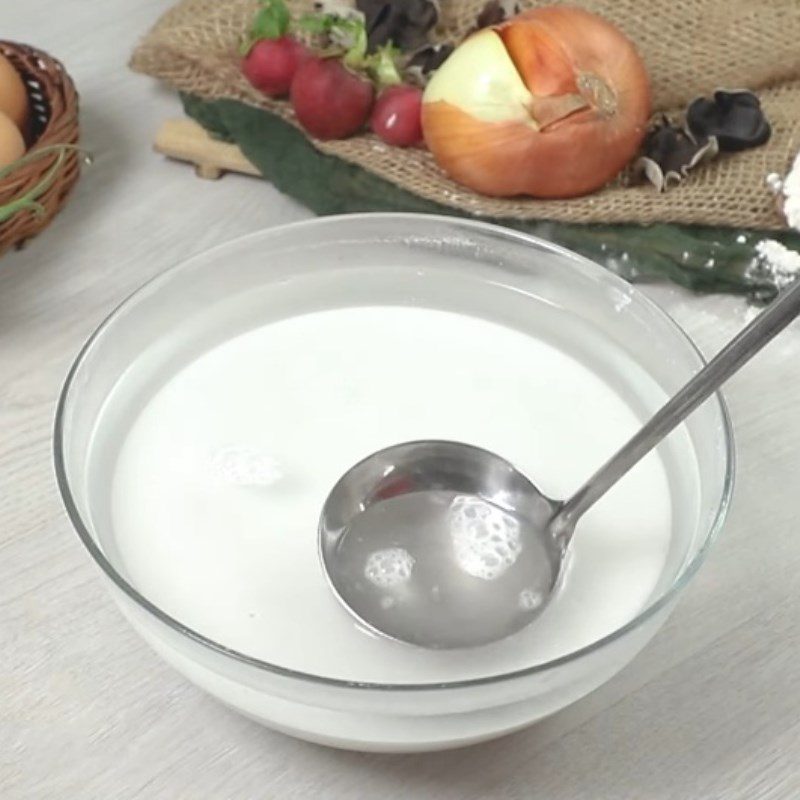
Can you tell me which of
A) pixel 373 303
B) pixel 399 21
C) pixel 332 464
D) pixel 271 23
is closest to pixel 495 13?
pixel 399 21

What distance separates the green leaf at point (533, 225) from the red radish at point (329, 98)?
21mm

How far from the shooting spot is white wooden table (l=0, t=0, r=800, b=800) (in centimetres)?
58

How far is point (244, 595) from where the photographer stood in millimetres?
590

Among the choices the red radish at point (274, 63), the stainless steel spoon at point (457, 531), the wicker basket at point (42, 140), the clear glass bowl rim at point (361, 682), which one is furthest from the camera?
the red radish at point (274, 63)

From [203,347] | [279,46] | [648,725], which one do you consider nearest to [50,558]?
[203,347]

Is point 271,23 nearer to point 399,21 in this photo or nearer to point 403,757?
point 399,21

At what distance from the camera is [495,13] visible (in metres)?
0.99

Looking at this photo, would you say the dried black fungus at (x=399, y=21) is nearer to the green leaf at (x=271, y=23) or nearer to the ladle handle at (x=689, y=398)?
the green leaf at (x=271, y=23)

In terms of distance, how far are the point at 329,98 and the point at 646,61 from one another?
276mm

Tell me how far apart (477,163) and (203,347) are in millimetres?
285

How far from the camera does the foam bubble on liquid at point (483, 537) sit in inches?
23.8

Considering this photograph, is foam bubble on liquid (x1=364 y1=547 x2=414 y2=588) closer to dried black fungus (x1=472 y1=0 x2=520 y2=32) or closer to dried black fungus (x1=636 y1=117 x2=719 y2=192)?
dried black fungus (x1=636 y1=117 x2=719 y2=192)

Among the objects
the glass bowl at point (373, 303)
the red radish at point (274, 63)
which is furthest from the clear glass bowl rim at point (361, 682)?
the red radish at point (274, 63)

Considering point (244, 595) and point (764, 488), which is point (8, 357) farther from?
point (764, 488)
